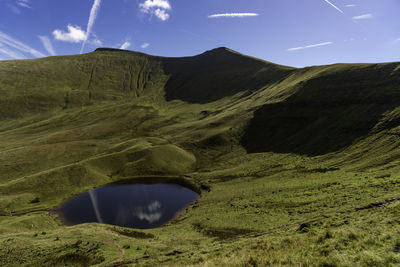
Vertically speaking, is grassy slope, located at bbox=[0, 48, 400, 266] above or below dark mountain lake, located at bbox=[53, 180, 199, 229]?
above

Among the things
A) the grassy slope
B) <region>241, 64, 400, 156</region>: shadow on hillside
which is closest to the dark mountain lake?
the grassy slope

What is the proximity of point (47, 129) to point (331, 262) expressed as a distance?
179 m

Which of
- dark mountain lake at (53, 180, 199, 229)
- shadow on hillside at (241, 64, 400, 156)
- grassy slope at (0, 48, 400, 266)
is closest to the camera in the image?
grassy slope at (0, 48, 400, 266)

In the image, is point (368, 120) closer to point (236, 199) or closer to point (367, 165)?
point (367, 165)

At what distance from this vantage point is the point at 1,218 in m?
48.2

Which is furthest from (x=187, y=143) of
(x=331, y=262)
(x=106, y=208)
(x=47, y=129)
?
(x=47, y=129)

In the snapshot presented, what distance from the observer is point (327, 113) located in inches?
3381

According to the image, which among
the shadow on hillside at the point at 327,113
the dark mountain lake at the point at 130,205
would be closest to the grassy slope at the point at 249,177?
the shadow on hillside at the point at 327,113

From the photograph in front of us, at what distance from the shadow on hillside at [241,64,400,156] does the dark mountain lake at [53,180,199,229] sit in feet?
129

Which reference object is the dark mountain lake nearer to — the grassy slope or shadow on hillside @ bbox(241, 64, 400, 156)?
the grassy slope

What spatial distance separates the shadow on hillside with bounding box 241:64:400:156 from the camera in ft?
237

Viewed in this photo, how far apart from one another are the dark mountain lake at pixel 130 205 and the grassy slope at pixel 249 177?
4643mm

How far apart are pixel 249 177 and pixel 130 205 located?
35392 mm

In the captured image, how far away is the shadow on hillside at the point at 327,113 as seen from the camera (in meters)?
72.2
